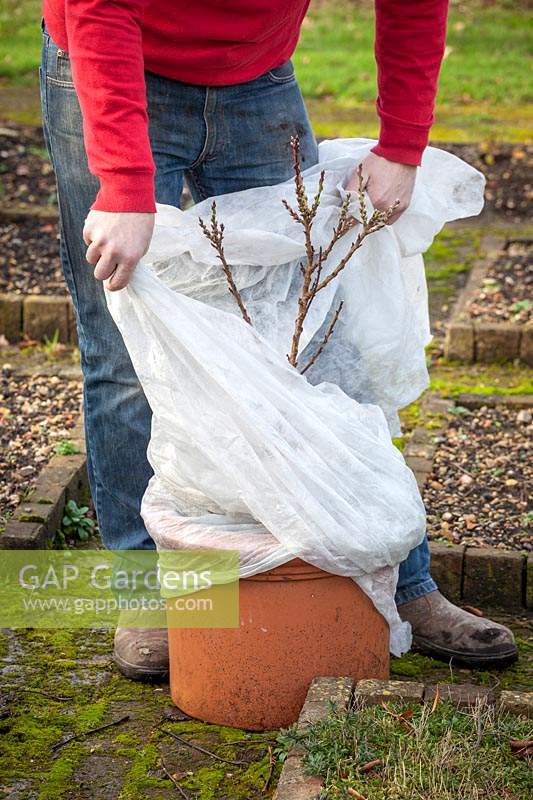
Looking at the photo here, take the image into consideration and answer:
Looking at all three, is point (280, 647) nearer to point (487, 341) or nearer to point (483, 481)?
point (483, 481)

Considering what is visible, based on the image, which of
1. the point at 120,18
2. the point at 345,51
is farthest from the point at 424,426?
the point at 345,51

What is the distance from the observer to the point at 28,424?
3.72m

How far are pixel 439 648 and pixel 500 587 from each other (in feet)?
1.16

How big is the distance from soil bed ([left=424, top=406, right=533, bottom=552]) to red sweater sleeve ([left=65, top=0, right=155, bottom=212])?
1404 mm

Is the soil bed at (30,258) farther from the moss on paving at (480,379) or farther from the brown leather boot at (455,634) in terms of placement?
the brown leather boot at (455,634)

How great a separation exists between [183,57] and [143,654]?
1.26m

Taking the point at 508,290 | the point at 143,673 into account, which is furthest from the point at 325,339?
the point at 508,290

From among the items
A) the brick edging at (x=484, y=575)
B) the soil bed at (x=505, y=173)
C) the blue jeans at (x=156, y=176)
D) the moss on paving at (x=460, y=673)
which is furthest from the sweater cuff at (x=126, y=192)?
the soil bed at (x=505, y=173)

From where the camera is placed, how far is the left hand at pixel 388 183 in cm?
246

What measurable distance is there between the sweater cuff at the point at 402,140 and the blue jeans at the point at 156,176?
204mm

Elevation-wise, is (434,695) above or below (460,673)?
above

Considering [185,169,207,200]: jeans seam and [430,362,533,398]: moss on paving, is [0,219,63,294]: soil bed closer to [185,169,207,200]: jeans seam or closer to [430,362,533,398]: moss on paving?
[430,362,533,398]: moss on paving

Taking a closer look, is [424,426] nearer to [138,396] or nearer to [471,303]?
[471,303]

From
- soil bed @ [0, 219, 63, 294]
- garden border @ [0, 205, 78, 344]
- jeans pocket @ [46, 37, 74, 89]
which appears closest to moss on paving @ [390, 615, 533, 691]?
jeans pocket @ [46, 37, 74, 89]
